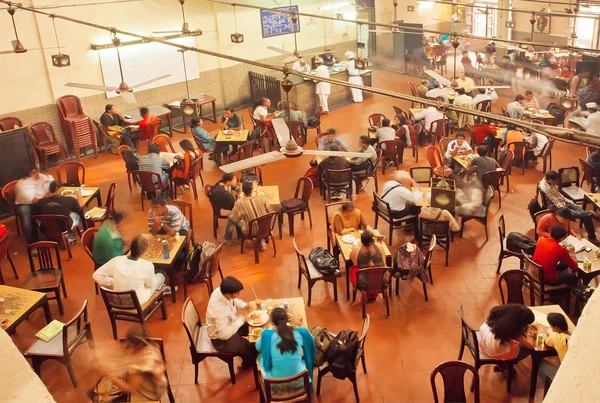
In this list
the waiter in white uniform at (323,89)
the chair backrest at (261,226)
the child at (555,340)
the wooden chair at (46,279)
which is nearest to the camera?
the child at (555,340)

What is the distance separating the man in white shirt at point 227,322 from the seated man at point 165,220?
1934 millimetres

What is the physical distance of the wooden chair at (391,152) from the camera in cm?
1079

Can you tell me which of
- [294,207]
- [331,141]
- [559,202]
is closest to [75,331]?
[294,207]

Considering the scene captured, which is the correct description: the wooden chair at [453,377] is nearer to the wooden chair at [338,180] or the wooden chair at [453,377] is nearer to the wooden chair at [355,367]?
the wooden chair at [355,367]

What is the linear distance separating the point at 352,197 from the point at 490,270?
295 cm

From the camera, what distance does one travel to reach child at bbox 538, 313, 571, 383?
17.5 feet

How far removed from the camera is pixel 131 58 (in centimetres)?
1327

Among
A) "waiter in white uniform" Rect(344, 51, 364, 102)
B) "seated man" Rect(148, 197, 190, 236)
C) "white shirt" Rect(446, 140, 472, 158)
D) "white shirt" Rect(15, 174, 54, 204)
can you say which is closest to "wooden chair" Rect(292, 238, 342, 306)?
"seated man" Rect(148, 197, 190, 236)

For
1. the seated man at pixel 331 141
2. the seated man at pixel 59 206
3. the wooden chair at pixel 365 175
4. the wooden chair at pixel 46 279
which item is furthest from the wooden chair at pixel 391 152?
the wooden chair at pixel 46 279

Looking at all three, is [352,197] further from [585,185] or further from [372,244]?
[585,185]

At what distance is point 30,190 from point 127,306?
3.26 meters

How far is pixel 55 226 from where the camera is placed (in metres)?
8.34

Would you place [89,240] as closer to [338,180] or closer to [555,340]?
[338,180]

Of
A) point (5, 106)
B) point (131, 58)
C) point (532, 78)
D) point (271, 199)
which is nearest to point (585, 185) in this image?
point (271, 199)
